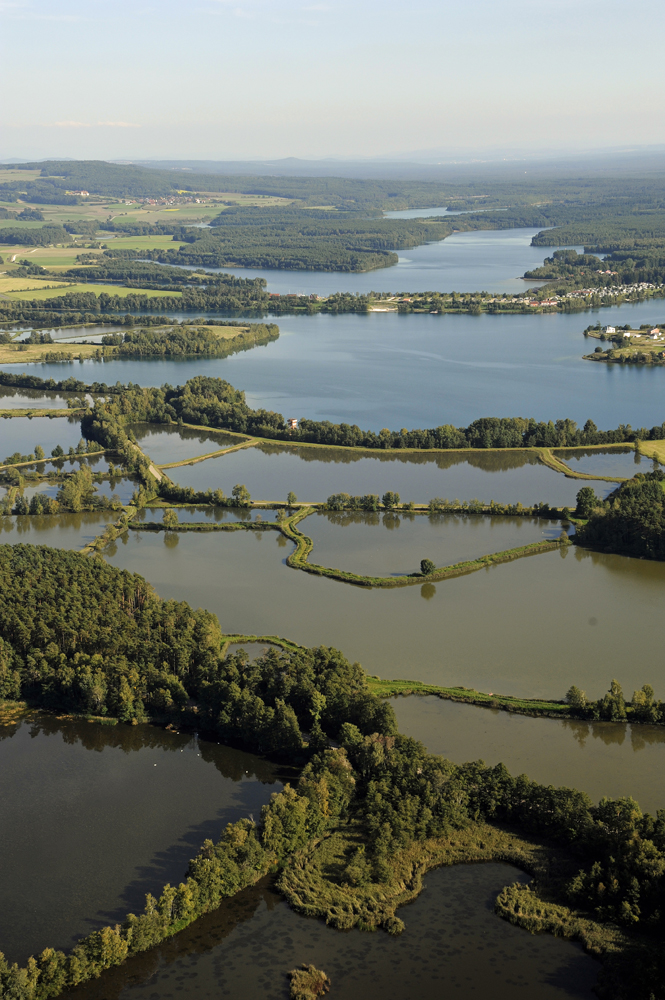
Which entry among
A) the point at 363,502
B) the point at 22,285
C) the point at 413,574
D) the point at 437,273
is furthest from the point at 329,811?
the point at 22,285

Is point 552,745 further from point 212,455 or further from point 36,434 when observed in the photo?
point 36,434

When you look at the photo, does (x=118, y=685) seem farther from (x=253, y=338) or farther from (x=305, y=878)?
(x=253, y=338)

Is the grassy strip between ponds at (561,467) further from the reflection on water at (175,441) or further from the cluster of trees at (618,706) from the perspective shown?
the cluster of trees at (618,706)

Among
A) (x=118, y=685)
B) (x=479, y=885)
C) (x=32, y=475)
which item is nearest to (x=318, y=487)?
(x=32, y=475)

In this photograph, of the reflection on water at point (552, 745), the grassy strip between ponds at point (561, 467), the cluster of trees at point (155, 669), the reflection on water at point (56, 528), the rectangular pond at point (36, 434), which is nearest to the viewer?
the reflection on water at point (552, 745)

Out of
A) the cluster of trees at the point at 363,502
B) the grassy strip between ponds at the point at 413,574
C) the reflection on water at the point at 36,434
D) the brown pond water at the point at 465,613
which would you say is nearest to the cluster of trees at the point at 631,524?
the brown pond water at the point at 465,613

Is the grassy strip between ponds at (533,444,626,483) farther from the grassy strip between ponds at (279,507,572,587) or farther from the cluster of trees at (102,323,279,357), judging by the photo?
the cluster of trees at (102,323,279,357)

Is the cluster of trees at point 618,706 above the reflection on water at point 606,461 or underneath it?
underneath
